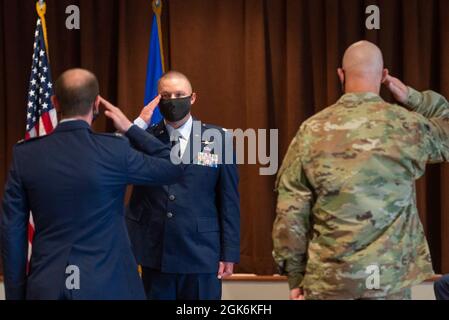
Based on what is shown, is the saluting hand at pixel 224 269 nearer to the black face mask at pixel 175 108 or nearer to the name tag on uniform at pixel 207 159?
the name tag on uniform at pixel 207 159

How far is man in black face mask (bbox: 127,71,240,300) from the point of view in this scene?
3.31 meters

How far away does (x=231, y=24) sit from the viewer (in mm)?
5027

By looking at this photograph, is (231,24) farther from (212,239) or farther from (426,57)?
(212,239)

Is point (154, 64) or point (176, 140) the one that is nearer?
point (176, 140)

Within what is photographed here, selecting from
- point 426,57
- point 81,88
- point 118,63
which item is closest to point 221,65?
point 118,63

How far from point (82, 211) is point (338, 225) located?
3.07 feet

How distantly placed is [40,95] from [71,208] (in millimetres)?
2190

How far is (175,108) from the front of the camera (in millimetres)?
3355

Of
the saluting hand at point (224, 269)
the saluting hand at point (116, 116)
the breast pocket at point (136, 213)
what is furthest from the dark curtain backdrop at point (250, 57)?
the saluting hand at point (116, 116)

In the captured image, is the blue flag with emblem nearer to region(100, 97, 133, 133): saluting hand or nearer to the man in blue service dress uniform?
region(100, 97, 133, 133): saluting hand

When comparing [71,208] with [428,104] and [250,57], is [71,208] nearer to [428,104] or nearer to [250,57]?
[428,104]

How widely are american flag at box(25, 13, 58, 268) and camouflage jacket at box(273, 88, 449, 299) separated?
232 centimetres

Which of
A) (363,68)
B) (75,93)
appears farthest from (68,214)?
(363,68)

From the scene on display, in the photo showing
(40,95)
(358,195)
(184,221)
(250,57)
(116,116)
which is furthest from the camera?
(250,57)
